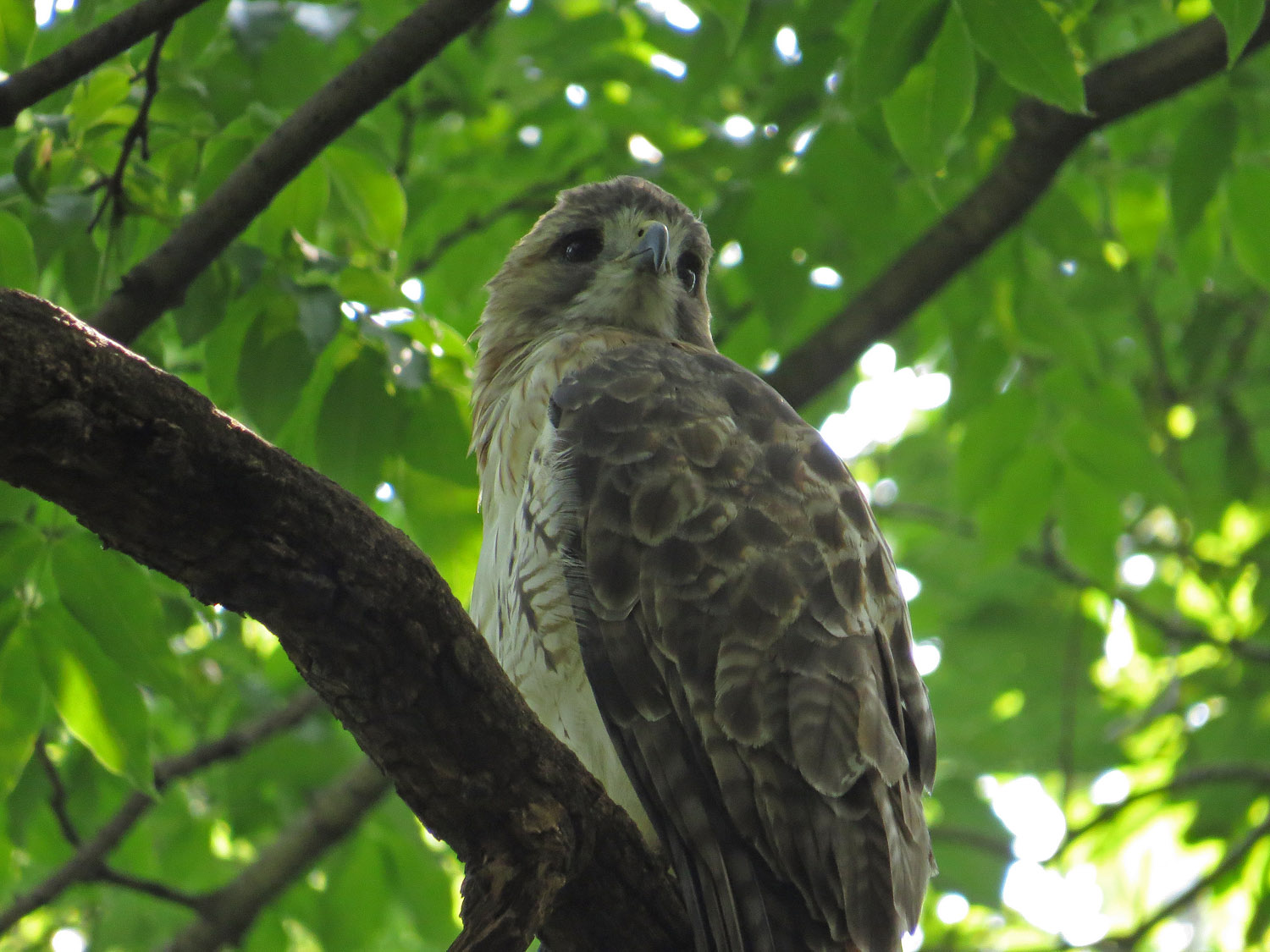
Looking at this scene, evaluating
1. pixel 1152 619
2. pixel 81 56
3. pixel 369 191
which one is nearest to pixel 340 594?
pixel 81 56

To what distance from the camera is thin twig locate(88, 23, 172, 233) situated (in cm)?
339

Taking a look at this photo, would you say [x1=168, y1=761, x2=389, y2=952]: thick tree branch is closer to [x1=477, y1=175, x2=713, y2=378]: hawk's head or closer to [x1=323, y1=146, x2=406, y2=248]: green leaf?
[x1=477, y1=175, x2=713, y2=378]: hawk's head

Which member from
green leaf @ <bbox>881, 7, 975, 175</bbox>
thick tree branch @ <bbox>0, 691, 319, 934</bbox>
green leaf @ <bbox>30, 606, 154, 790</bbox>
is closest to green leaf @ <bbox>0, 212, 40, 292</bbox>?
green leaf @ <bbox>30, 606, 154, 790</bbox>

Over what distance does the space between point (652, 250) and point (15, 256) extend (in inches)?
87.1

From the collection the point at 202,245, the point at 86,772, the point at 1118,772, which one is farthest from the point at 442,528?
the point at 1118,772

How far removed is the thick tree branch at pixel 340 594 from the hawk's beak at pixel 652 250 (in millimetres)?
2485

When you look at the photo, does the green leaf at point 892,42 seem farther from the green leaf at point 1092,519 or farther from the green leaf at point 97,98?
the green leaf at point 1092,519

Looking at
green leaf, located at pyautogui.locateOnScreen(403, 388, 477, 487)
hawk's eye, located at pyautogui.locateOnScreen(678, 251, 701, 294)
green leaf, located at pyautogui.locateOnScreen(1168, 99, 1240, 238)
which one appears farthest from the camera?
hawk's eye, located at pyautogui.locateOnScreen(678, 251, 701, 294)

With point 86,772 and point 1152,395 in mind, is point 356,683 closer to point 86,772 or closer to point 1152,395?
point 86,772

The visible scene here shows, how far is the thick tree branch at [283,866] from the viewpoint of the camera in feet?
16.9

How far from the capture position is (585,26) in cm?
529

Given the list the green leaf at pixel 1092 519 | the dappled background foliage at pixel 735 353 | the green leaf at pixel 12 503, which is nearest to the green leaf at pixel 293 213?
the dappled background foliage at pixel 735 353

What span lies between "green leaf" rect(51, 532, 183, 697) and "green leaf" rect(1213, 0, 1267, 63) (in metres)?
3.01

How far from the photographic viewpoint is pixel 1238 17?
2953 millimetres
